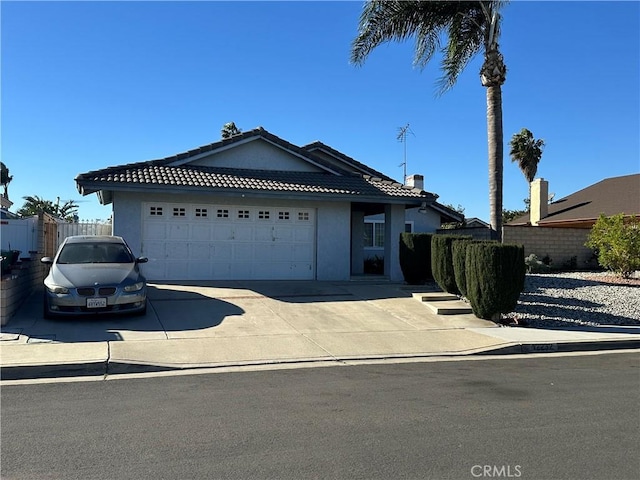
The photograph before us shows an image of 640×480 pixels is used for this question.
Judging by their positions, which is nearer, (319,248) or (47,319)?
(47,319)

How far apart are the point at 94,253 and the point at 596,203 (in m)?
26.6

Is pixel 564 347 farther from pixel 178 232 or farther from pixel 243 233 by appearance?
pixel 178 232

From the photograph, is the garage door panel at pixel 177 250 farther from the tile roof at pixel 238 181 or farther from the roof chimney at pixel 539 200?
the roof chimney at pixel 539 200

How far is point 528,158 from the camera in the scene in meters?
39.5

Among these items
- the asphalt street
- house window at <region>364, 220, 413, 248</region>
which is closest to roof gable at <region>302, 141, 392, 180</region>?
house window at <region>364, 220, 413, 248</region>

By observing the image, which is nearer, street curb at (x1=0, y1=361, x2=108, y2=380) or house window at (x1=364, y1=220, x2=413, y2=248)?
street curb at (x1=0, y1=361, x2=108, y2=380)

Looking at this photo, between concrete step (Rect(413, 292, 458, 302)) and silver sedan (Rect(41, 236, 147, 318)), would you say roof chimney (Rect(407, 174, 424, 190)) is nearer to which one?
concrete step (Rect(413, 292, 458, 302))

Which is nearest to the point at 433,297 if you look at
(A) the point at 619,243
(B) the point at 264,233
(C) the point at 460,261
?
(C) the point at 460,261

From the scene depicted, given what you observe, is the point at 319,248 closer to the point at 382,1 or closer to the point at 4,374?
the point at 382,1

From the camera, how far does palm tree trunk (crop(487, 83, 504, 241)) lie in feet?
48.5

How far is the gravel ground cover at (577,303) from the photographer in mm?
11695

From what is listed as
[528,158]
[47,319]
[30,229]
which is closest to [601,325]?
[47,319]

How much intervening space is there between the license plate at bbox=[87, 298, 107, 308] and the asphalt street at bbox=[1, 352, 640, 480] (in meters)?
3.22

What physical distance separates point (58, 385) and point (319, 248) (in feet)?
35.0
